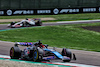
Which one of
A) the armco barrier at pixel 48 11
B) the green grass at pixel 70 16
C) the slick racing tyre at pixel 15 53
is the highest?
the armco barrier at pixel 48 11

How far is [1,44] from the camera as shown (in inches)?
912

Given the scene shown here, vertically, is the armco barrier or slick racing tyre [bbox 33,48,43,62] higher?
the armco barrier

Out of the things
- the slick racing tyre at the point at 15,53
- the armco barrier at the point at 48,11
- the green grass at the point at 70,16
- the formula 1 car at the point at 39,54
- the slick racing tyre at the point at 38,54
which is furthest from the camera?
the armco barrier at the point at 48,11

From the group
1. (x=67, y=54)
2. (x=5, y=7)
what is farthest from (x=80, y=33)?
(x=5, y=7)

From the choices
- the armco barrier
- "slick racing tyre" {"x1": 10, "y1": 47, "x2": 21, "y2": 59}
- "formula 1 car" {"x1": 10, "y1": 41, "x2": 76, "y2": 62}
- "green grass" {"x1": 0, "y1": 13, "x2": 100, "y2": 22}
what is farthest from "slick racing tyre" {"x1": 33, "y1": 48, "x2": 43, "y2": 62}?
the armco barrier

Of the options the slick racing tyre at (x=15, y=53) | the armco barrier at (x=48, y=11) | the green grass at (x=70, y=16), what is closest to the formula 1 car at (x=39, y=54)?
the slick racing tyre at (x=15, y=53)

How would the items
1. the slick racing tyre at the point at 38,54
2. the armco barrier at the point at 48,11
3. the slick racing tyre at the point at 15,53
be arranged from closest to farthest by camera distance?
the slick racing tyre at the point at 38,54 < the slick racing tyre at the point at 15,53 < the armco barrier at the point at 48,11

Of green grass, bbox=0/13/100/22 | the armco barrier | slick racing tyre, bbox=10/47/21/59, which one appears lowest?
slick racing tyre, bbox=10/47/21/59

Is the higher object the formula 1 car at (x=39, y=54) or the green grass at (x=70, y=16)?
the green grass at (x=70, y=16)

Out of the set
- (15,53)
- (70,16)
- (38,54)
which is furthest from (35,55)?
(70,16)

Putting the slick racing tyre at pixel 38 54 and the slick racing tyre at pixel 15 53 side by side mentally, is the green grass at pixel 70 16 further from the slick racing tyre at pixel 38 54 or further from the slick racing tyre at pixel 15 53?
the slick racing tyre at pixel 38 54

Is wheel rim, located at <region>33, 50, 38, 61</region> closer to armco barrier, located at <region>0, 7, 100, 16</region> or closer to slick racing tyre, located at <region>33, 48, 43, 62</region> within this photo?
slick racing tyre, located at <region>33, 48, 43, 62</region>

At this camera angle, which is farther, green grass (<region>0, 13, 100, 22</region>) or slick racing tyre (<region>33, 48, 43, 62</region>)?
green grass (<region>0, 13, 100, 22</region>)

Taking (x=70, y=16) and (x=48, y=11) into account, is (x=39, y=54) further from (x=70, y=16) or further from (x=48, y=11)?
(x=48, y=11)
